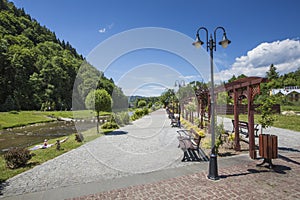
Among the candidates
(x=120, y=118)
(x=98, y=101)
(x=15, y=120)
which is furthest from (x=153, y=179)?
(x=15, y=120)

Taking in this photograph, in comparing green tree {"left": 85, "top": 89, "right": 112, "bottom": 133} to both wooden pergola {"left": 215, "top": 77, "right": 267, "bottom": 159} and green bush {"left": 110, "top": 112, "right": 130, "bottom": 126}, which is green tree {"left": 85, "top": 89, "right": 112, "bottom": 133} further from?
wooden pergola {"left": 215, "top": 77, "right": 267, "bottom": 159}

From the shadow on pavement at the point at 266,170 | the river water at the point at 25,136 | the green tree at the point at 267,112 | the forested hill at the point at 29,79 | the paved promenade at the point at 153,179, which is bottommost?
the river water at the point at 25,136

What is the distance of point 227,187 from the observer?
4.37 m

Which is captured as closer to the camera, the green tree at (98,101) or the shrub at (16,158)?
the shrub at (16,158)

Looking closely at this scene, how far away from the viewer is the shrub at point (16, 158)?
6.29 m

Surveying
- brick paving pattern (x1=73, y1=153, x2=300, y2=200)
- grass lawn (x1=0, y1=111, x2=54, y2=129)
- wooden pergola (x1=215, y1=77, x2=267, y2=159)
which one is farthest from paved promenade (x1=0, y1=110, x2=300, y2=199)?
grass lawn (x1=0, y1=111, x2=54, y2=129)

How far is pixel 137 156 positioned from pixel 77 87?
43901 millimetres

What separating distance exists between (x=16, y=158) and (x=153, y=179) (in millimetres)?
4887

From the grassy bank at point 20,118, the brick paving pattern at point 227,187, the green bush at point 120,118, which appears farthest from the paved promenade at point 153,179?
the grassy bank at point 20,118

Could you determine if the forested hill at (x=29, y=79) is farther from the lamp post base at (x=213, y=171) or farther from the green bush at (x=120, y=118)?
the lamp post base at (x=213, y=171)

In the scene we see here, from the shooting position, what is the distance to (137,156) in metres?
7.50

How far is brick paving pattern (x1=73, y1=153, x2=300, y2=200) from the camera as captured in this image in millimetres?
4000

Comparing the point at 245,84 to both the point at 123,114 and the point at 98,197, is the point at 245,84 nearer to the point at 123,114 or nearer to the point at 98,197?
the point at 98,197

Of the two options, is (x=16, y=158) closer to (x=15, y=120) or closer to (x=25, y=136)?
(x=25, y=136)
